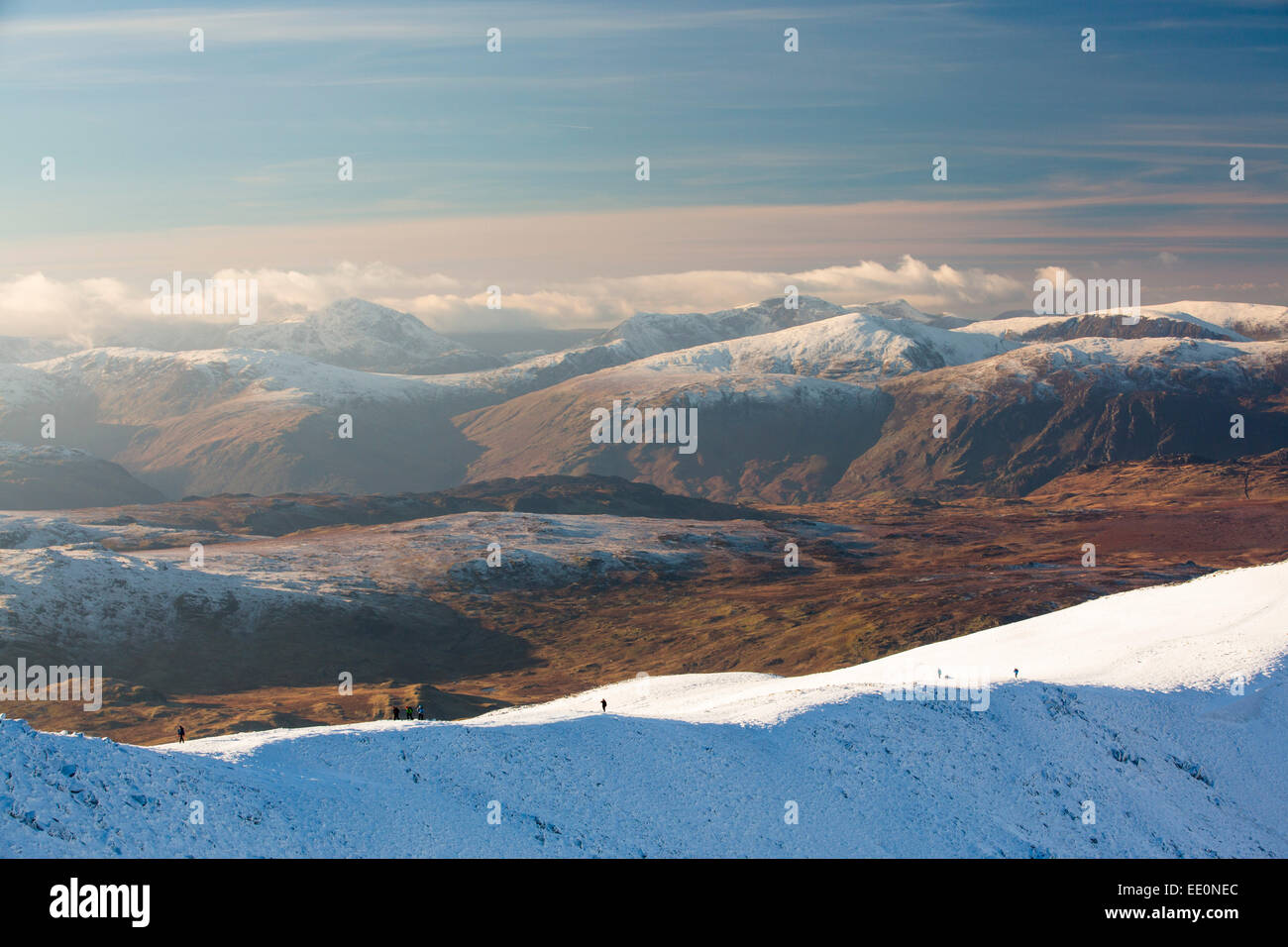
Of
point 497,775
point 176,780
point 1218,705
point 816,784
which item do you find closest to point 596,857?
point 497,775

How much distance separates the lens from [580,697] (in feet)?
221

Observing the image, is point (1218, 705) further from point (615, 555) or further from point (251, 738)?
point (615, 555)

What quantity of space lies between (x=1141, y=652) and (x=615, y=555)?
134643mm

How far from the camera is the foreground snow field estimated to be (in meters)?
31.0

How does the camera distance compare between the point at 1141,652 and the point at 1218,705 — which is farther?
the point at 1141,652

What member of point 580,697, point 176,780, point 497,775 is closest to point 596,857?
point 497,775

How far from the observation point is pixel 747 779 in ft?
136

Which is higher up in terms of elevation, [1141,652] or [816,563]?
[1141,652]

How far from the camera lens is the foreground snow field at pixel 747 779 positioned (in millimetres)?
30984

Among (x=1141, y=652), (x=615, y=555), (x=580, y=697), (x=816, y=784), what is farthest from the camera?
(x=615, y=555)
